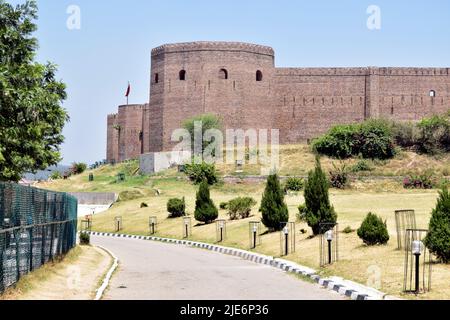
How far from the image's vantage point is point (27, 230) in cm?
1480

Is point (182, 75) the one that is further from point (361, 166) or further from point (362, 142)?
point (361, 166)

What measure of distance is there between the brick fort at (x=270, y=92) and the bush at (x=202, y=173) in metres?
11.1

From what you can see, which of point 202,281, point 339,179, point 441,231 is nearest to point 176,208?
point 339,179

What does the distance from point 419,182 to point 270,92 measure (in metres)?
21.1

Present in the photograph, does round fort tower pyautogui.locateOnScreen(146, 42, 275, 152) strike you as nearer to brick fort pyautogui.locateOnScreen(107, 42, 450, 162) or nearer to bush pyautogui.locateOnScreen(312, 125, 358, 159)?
brick fort pyautogui.locateOnScreen(107, 42, 450, 162)

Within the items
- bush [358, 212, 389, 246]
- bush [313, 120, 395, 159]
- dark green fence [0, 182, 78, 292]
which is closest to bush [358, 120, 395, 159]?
bush [313, 120, 395, 159]

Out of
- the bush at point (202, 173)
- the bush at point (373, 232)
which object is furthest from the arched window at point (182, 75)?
the bush at point (373, 232)

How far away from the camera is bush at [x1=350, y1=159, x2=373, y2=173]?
59.6 metres

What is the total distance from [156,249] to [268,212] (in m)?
3.72

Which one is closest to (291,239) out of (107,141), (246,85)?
(246,85)

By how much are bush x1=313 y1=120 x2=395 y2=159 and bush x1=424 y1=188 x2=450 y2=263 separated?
46577 mm

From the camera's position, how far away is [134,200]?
51188 mm
